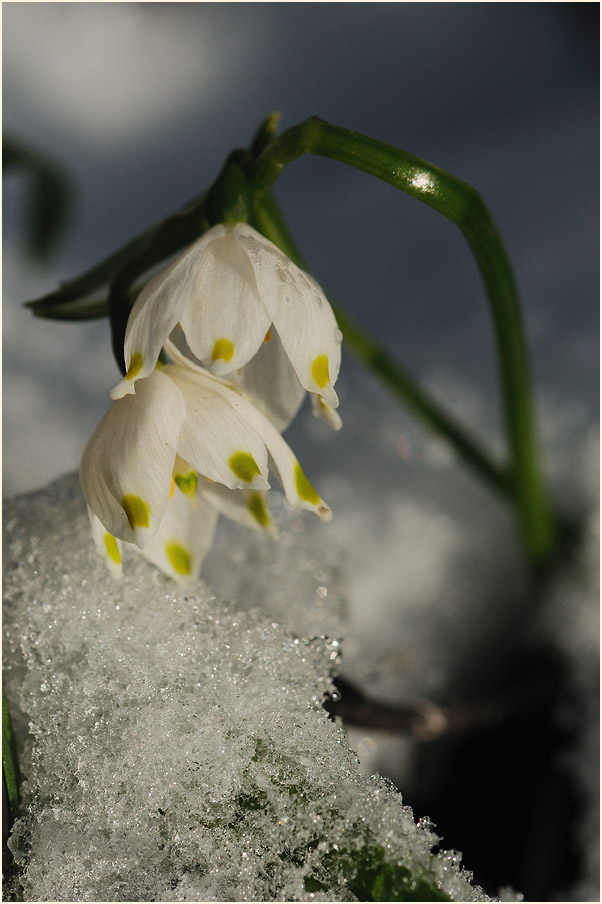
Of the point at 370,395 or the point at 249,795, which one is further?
the point at 370,395

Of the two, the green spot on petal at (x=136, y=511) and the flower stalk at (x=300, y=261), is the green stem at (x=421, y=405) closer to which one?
the flower stalk at (x=300, y=261)

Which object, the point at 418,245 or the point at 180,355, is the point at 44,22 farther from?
the point at 180,355

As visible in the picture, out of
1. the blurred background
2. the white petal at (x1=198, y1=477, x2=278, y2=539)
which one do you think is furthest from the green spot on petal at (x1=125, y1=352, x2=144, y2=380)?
the blurred background

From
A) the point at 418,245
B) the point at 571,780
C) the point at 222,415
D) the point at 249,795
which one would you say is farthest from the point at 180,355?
the point at 418,245

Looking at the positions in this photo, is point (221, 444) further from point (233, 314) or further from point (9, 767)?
point (9, 767)

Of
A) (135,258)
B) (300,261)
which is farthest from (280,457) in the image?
(300,261)

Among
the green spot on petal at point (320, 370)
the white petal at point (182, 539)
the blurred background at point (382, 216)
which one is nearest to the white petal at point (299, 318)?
the green spot on petal at point (320, 370)

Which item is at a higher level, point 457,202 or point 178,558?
point 457,202
